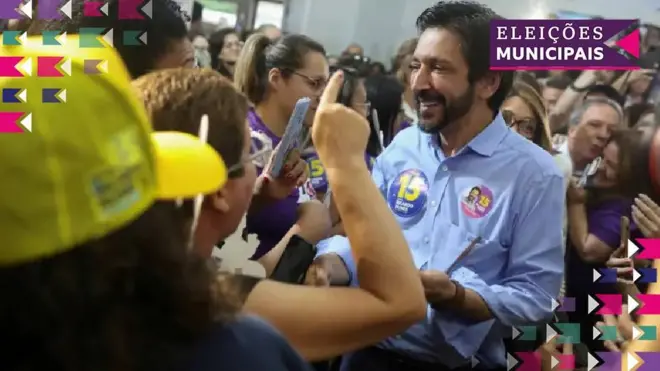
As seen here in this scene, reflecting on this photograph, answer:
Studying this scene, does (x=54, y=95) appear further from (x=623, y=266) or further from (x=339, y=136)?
(x=623, y=266)

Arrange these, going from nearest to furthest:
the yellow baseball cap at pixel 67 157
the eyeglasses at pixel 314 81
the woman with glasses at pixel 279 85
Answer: the yellow baseball cap at pixel 67 157 → the woman with glasses at pixel 279 85 → the eyeglasses at pixel 314 81

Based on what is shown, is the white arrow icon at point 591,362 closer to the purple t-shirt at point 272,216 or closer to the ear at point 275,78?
the purple t-shirt at point 272,216

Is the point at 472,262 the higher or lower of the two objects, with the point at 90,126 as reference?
lower

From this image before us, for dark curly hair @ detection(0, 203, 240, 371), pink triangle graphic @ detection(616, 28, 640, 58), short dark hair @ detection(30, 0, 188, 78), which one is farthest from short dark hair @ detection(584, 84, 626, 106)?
dark curly hair @ detection(0, 203, 240, 371)

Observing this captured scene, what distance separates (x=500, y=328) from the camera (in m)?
1.26

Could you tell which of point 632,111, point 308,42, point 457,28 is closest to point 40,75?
point 457,28

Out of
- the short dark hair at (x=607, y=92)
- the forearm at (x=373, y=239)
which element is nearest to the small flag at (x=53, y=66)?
the forearm at (x=373, y=239)

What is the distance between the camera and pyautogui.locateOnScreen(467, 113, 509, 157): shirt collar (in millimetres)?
1293

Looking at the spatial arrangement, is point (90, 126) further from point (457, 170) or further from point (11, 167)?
point (457, 170)

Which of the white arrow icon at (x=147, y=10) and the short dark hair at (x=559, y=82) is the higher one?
the white arrow icon at (x=147, y=10)

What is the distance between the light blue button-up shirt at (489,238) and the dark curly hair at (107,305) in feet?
2.07

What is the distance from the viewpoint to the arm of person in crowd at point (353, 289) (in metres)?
0.74

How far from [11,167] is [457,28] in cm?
105

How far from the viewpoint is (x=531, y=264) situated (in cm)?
120
